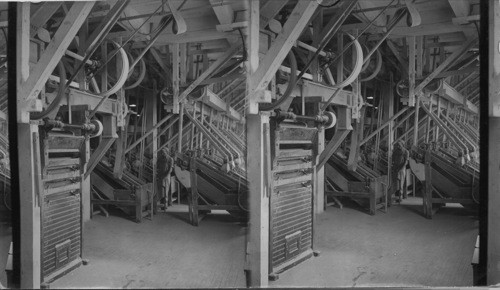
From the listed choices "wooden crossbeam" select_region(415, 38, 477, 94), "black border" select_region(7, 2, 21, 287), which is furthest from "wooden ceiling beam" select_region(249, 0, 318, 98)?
"black border" select_region(7, 2, 21, 287)

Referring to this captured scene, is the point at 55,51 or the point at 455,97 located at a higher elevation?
the point at 55,51

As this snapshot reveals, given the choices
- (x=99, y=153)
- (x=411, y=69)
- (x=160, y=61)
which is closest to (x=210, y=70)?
(x=160, y=61)

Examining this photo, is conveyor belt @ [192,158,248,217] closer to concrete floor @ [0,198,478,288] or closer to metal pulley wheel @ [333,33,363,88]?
concrete floor @ [0,198,478,288]

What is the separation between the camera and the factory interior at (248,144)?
6.98ft

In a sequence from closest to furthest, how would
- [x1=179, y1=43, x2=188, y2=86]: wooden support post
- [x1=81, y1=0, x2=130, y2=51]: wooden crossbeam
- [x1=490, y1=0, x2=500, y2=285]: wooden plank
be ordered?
[x1=490, y1=0, x2=500, y2=285]: wooden plank < [x1=81, y1=0, x2=130, y2=51]: wooden crossbeam < [x1=179, y1=43, x2=188, y2=86]: wooden support post

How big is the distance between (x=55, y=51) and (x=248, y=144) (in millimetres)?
1091

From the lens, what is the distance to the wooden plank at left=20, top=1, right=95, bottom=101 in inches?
82.5

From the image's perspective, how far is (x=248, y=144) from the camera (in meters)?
2.22

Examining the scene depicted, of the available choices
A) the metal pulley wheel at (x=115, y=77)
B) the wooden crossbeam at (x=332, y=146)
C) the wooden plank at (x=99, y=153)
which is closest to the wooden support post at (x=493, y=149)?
the wooden crossbeam at (x=332, y=146)

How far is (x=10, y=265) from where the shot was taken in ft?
7.22

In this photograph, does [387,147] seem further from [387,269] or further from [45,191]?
[45,191]

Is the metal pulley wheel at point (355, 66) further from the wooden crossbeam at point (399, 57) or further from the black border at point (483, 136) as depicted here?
the black border at point (483, 136)

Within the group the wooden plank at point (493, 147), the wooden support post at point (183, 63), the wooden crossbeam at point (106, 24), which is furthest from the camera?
the wooden support post at point (183, 63)

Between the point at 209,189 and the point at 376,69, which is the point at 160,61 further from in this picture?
the point at 376,69
